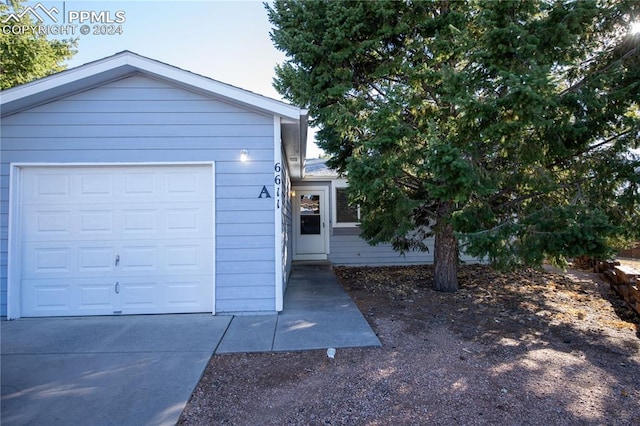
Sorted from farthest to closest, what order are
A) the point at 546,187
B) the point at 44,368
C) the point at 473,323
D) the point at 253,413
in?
the point at 546,187 → the point at 473,323 → the point at 44,368 → the point at 253,413

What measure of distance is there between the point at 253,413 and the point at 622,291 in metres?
6.99

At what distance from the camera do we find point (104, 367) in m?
3.53

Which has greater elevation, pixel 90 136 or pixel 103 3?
pixel 103 3

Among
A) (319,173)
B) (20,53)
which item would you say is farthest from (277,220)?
(20,53)

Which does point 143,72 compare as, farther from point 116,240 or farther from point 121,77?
point 116,240

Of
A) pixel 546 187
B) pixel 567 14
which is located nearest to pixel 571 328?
pixel 546 187

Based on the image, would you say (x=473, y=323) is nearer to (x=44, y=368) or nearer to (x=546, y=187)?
(x=546, y=187)

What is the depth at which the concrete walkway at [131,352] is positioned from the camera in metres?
2.79

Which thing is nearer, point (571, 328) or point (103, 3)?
point (571, 328)

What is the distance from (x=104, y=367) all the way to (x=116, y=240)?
7.31 feet

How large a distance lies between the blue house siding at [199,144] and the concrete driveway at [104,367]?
0.82m

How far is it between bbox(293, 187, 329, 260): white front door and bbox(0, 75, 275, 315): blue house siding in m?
5.53

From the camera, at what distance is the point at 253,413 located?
276 centimetres

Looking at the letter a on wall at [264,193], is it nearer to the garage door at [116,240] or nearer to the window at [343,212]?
the garage door at [116,240]
